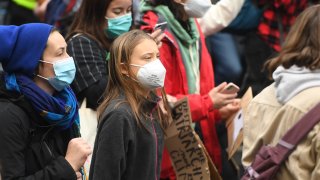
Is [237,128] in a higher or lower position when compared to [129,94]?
lower

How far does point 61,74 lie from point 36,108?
0.22 metres

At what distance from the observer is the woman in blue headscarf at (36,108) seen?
3332mm

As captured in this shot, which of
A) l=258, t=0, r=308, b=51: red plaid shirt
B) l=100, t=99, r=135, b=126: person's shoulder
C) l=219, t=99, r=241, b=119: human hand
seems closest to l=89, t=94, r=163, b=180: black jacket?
l=100, t=99, r=135, b=126: person's shoulder

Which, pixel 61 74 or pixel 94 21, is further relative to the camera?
pixel 94 21

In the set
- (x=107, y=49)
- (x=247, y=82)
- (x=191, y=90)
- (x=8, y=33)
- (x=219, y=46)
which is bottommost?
(x=247, y=82)

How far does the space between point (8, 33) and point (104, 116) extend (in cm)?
58

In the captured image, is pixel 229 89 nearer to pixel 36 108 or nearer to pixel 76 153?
pixel 76 153

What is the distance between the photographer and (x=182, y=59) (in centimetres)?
462

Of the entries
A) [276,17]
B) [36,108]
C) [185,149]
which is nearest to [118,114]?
[36,108]

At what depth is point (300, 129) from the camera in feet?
12.0

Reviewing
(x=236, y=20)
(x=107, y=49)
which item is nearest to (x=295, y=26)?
(x=107, y=49)

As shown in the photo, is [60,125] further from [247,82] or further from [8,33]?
[247,82]

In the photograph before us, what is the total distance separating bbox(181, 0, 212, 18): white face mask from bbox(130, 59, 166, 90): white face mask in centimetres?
98

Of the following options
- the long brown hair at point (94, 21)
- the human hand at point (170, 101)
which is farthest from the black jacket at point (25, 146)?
the long brown hair at point (94, 21)
